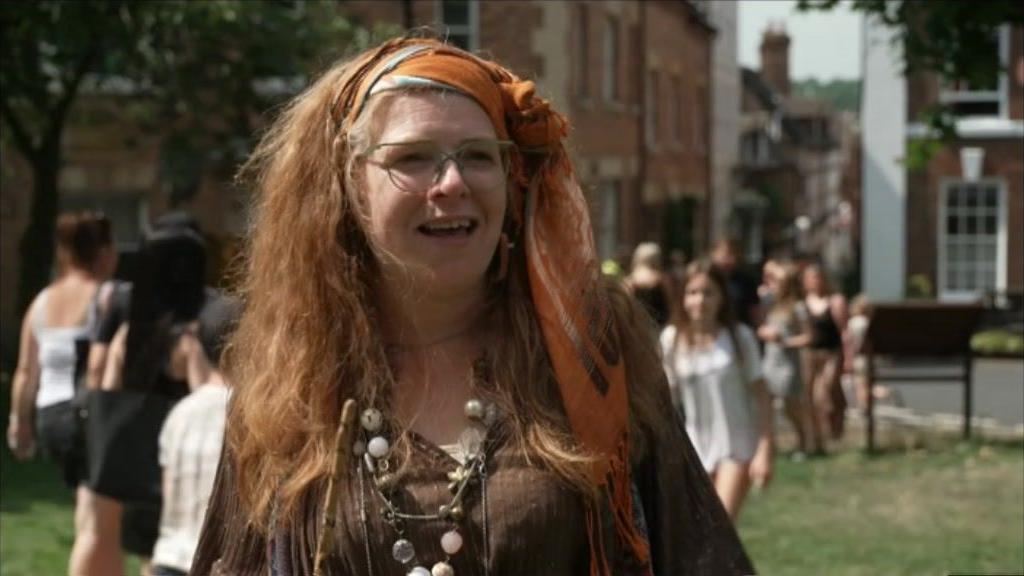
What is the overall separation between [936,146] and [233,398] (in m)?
9.50

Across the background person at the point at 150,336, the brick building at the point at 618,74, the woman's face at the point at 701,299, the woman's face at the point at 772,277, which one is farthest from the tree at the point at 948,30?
the background person at the point at 150,336

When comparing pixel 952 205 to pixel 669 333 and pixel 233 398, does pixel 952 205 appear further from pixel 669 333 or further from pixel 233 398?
pixel 233 398

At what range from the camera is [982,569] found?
819 centimetres

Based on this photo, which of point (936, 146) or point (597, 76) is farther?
point (936, 146)

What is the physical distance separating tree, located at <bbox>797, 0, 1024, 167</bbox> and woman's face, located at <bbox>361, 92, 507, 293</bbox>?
6.71 meters

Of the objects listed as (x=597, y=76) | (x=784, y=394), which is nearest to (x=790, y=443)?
(x=784, y=394)

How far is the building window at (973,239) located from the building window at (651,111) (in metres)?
1.62

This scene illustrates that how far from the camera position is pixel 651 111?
8641 millimetres

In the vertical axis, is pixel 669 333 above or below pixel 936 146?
below

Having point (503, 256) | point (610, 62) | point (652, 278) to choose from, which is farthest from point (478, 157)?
point (652, 278)

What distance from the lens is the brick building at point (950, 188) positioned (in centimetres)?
734

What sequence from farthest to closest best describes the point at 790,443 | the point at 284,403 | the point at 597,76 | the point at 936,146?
the point at 790,443
the point at 936,146
the point at 597,76
the point at 284,403

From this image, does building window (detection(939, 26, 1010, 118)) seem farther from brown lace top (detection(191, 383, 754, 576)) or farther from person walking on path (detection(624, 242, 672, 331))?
brown lace top (detection(191, 383, 754, 576))

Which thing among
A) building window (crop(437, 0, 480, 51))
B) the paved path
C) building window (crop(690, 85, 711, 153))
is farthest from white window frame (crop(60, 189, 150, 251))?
building window (crop(437, 0, 480, 51))
